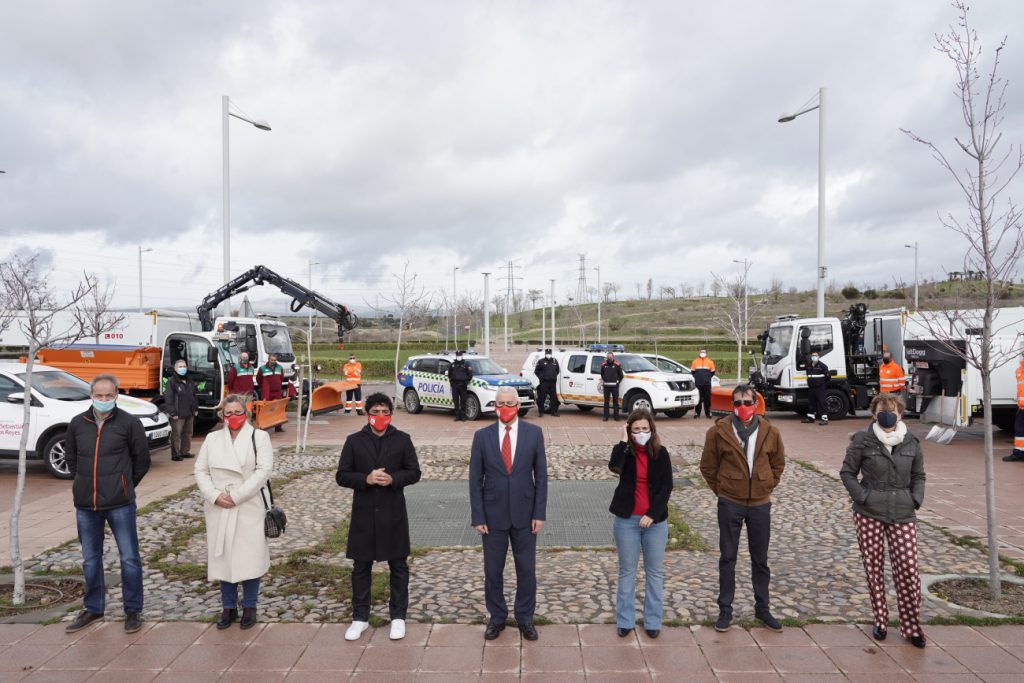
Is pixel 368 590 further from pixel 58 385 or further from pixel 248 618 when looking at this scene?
pixel 58 385

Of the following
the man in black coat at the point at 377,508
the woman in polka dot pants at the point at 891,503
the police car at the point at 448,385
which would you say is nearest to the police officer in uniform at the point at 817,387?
the police car at the point at 448,385

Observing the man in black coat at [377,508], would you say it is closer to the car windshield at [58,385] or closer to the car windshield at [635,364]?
the car windshield at [58,385]

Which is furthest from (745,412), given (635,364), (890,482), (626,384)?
(635,364)

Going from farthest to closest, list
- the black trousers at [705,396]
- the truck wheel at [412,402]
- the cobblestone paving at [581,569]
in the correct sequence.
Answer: the truck wheel at [412,402]
the black trousers at [705,396]
the cobblestone paving at [581,569]

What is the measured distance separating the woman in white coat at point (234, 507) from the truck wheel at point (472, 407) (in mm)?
13716

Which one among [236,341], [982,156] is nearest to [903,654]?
[982,156]

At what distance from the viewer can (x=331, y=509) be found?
8.88m

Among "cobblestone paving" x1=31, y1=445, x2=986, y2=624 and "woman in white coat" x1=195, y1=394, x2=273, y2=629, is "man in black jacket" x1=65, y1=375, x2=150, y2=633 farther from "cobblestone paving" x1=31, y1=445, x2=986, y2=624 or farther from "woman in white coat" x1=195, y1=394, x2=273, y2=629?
"woman in white coat" x1=195, y1=394, x2=273, y2=629

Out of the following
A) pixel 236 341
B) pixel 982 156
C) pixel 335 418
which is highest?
pixel 982 156

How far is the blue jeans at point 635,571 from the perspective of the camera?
4.94 metres

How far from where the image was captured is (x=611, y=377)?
18.1 meters

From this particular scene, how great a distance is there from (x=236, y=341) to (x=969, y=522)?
15949 mm

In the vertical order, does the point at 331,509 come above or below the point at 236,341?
below

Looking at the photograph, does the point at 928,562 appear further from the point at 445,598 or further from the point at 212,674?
the point at 212,674
